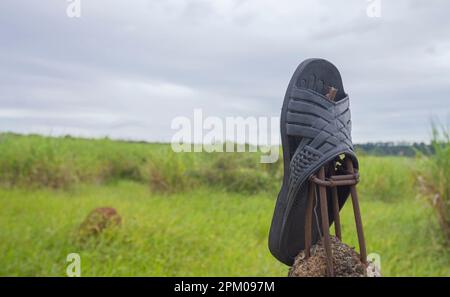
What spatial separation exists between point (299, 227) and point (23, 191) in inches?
133

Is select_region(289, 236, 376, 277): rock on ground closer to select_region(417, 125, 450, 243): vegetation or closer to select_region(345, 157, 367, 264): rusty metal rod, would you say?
select_region(345, 157, 367, 264): rusty metal rod

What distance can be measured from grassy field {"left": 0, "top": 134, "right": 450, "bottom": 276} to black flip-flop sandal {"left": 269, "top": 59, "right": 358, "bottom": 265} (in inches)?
65.9

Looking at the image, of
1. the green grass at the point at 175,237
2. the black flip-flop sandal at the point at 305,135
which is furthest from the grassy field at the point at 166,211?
the black flip-flop sandal at the point at 305,135

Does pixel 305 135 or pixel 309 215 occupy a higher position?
pixel 305 135

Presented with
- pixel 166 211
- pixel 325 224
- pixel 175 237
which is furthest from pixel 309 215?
pixel 166 211

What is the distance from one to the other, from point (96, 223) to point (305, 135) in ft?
7.31

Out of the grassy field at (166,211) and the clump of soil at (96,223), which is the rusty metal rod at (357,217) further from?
the clump of soil at (96,223)

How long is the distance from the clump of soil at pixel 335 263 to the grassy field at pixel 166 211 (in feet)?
5.49

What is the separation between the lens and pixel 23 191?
12.1 feet

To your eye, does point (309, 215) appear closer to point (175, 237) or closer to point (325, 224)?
point (325, 224)

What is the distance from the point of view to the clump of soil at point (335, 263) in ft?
2.63

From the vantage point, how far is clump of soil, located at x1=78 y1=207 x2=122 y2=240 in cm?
273

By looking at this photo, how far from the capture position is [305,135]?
2.57 ft
